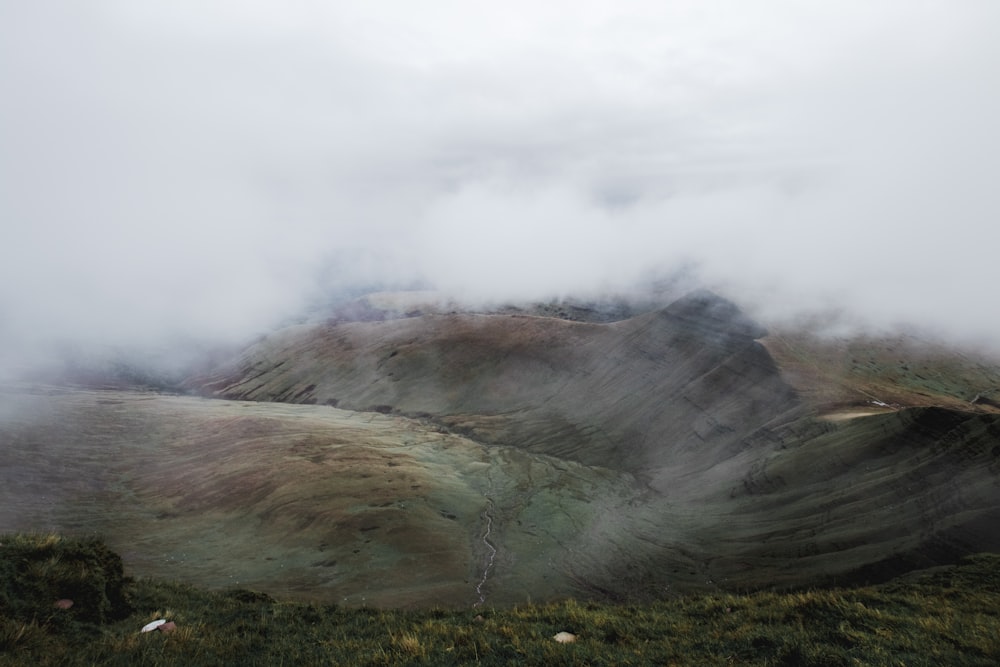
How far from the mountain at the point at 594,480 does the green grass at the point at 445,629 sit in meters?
36.3

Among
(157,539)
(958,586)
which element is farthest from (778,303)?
(157,539)

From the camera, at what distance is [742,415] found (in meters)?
115

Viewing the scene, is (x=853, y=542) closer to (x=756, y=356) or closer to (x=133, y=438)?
(x=756, y=356)

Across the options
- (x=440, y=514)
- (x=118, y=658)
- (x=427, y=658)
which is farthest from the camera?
(x=440, y=514)

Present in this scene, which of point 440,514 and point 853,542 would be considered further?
point 440,514

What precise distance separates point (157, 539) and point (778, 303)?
17465cm

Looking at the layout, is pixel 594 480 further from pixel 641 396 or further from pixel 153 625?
pixel 153 625

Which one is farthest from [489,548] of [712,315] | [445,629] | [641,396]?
[712,315]

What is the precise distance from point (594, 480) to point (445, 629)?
108259 millimetres

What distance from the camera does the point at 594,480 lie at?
387ft

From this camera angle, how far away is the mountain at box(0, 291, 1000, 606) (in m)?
66.0

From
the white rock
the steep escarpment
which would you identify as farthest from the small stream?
the white rock

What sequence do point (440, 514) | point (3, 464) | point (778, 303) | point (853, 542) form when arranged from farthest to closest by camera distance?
point (778, 303)
point (3, 464)
point (440, 514)
point (853, 542)

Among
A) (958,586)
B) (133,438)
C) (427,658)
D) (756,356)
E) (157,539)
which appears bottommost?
(133,438)
